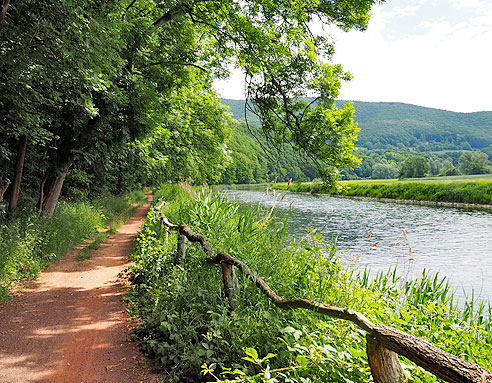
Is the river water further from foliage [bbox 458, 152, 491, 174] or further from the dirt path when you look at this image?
foliage [bbox 458, 152, 491, 174]

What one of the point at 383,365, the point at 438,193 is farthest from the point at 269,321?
the point at 438,193

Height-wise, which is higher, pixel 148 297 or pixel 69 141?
pixel 69 141

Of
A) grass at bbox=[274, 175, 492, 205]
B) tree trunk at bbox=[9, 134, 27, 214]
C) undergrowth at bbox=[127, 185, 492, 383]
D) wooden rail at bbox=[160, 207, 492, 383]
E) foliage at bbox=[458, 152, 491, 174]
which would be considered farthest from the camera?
foliage at bbox=[458, 152, 491, 174]

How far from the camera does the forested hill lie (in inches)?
6053

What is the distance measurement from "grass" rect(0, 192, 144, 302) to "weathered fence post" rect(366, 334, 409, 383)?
5.60 meters

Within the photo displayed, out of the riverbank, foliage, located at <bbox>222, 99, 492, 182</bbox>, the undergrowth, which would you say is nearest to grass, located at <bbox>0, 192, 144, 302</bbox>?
the undergrowth

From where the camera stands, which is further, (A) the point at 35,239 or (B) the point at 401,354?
(A) the point at 35,239

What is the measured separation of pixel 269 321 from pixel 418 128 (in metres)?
190

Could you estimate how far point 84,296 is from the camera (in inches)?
241

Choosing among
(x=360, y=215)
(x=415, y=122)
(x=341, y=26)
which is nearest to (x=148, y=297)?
(x=341, y=26)

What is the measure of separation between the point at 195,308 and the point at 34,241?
5.74m

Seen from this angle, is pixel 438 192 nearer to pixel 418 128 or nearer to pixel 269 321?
pixel 269 321

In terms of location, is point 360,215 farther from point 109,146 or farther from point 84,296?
point 84,296

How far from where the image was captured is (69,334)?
4.44 metres
